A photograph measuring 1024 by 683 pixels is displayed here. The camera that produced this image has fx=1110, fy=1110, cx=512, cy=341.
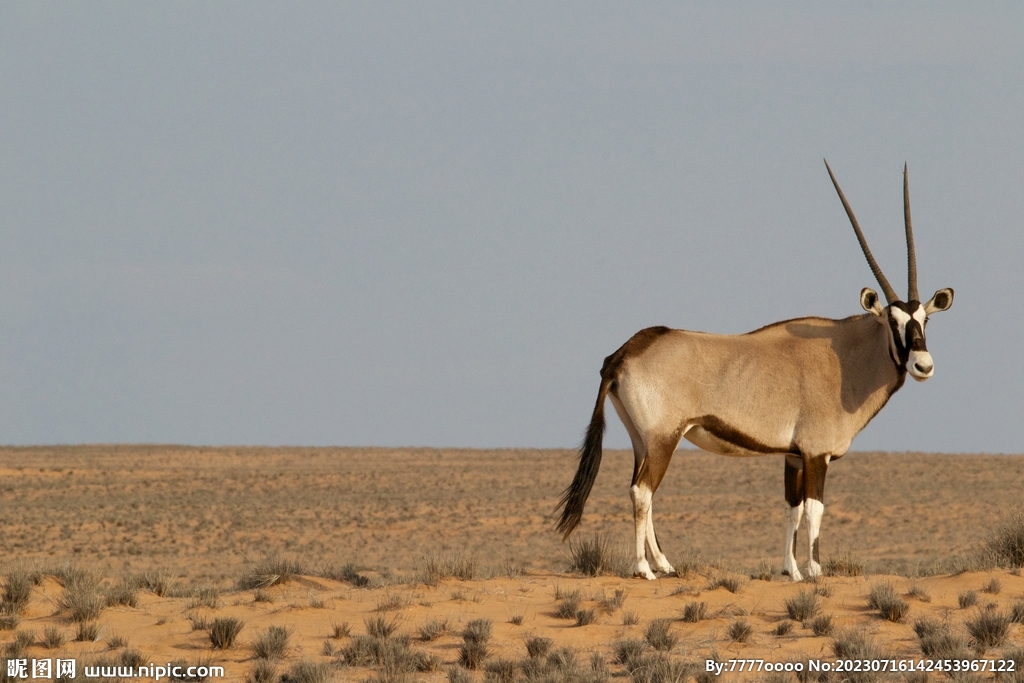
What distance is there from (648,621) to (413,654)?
2.14 meters

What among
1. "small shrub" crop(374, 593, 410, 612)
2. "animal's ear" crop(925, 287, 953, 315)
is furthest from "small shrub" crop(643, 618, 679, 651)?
"animal's ear" crop(925, 287, 953, 315)

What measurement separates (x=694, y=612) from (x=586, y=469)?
2287 mm

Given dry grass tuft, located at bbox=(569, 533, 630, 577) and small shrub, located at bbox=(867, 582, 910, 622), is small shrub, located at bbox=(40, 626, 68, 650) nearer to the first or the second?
dry grass tuft, located at bbox=(569, 533, 630, 577)

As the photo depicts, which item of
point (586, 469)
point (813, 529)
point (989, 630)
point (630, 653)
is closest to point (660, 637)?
point (630, 653)

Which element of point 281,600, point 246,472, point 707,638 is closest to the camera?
point 707,638

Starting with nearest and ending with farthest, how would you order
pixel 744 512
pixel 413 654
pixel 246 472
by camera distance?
pixel 413 654 < pixel 744 512 < pixel 246 472

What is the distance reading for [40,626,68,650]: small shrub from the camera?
8672mm

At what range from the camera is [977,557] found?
12133 millimetres

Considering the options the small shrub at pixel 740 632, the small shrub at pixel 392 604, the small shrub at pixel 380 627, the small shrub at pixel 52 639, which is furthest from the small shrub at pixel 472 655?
the small shrub at pixel 52 639

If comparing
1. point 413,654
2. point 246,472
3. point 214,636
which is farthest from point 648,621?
point 246,472

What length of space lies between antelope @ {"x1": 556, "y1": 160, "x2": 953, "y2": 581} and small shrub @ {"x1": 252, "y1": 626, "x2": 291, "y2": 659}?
3196mm

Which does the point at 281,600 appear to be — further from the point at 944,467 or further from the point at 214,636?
the point at 944,467

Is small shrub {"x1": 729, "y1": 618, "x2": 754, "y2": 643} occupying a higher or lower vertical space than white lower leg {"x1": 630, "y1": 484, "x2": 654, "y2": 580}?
lower

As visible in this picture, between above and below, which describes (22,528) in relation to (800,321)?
below
